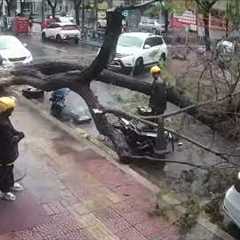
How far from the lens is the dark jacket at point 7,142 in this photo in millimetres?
8125

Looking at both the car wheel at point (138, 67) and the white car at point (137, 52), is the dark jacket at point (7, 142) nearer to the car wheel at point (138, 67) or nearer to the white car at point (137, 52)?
the white car at point (137, 52)

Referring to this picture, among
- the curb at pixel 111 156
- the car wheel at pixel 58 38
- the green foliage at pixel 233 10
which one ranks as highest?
the green foliage at pixel 233 10

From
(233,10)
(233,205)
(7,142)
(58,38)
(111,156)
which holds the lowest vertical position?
(58,38)

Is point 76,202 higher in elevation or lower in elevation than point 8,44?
lower

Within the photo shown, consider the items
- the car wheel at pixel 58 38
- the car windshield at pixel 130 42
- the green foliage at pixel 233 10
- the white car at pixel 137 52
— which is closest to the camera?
the green foliage at pixel 233 10

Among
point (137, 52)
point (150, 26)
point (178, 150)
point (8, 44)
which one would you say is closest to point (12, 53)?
point (8, 44)

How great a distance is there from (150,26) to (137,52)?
19.5m

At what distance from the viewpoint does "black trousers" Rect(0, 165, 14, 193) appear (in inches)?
329

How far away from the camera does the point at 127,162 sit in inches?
422

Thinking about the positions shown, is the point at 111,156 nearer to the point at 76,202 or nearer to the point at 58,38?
the point at 76,202

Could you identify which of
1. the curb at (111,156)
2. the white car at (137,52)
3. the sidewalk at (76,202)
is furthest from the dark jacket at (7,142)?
the white car at (137,52)

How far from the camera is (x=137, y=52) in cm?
2453

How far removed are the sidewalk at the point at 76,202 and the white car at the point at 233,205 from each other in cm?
86

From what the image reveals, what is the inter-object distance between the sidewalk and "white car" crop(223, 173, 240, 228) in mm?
856
